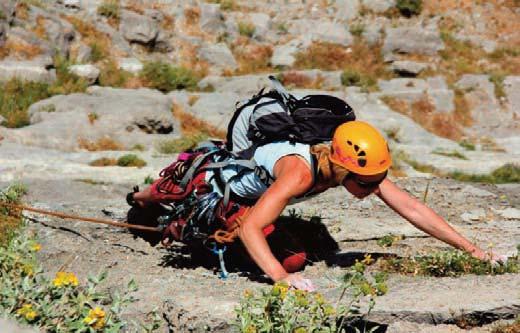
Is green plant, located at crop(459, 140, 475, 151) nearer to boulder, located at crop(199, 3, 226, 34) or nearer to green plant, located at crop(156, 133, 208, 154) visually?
green plant, located at crop(156, 133, 208, 154)

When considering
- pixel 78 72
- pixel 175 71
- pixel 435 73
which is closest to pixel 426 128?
pixel 435 73

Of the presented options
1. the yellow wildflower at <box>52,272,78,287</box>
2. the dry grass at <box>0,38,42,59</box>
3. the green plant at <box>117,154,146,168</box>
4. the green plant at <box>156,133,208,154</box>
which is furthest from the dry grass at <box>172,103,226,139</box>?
the yellow wildflower at <box>52,272,78,287</box>

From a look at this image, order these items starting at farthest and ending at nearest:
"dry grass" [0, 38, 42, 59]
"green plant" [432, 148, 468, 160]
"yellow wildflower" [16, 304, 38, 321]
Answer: "dry grass" [0, 38, 42, 59], "green plant" [432, 148, 468, 160], "yellow wildflower" [16, 304, 38, 321]

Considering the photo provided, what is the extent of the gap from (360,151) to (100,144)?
1143 centimetres

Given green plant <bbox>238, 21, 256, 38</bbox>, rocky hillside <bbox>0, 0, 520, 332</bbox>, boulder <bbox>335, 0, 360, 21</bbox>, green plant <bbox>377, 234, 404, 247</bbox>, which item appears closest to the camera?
rocky hillside <bbox>0, 0, 520, 332</bbox>

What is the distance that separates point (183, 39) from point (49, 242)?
19.6 m

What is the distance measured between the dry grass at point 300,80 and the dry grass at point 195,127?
5.39m

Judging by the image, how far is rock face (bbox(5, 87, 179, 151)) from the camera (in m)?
15.6

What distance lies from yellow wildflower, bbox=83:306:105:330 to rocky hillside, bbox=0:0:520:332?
1.23 meters

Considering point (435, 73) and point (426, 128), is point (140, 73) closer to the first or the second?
point (426, 128)

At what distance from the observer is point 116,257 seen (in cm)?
721

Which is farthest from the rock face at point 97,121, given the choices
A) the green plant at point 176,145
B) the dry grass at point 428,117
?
the dry grass at point 428,117

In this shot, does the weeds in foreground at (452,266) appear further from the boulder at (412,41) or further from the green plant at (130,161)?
the boulder at (412,41)

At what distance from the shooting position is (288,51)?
27.0 metres
